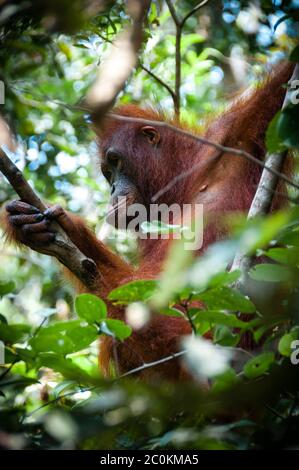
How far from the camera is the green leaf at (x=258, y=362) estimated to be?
204cm

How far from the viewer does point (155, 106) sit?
555cm

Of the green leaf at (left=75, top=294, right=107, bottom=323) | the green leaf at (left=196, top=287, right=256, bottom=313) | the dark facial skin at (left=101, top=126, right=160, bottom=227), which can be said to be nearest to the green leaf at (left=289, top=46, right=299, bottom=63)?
the green leaf at (left=196, top=287, right=256, bottom=313)

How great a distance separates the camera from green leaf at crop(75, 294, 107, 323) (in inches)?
87.5

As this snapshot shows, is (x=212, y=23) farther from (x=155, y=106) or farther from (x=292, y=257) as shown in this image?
(x=292, y=257)

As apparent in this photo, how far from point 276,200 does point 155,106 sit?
1825mm

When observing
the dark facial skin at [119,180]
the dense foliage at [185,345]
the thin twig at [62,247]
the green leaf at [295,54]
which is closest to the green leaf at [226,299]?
the dense foliage at [185,345]

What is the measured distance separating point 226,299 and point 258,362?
23 cm

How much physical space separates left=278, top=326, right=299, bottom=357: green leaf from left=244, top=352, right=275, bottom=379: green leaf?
0.23 feet

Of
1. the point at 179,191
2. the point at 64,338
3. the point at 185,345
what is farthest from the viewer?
the point at 179,191

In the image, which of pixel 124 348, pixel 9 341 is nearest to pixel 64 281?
pixel 124 348

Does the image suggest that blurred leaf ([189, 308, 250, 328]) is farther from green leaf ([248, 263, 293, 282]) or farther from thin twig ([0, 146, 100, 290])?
thin twig ([0, 146, 100, 290])

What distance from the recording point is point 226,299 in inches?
84.2

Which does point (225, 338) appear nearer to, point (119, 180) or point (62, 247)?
point (62, 247)

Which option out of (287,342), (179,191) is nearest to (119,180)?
(179,191)
